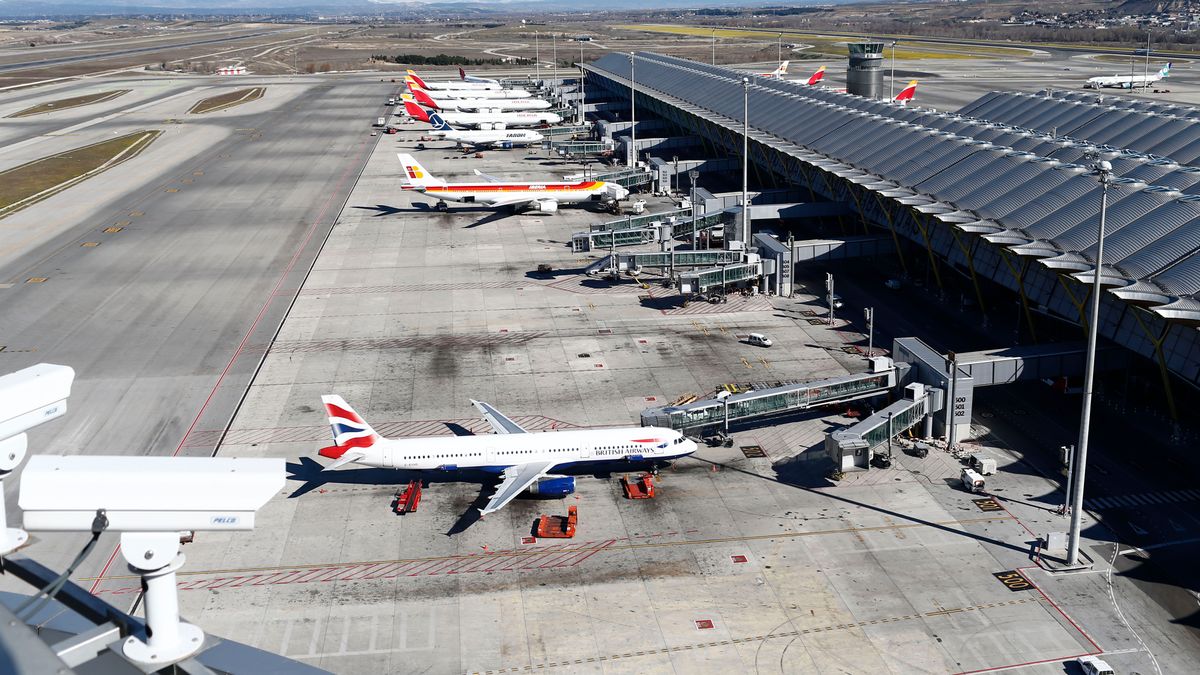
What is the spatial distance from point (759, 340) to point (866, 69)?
84.3 meters

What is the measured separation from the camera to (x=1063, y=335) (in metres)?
67.9

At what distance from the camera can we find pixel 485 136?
16750 centimetres

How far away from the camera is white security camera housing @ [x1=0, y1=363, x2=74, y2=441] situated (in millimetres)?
12188

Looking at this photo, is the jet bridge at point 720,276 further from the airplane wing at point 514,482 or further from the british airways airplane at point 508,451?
the airplane wing at point 514,482

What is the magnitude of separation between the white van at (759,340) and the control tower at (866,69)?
8258 cm

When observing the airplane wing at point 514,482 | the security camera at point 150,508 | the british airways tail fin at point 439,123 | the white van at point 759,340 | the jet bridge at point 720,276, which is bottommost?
the airplane wing at point 514,482

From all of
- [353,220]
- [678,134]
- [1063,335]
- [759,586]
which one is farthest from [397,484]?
[678,134]

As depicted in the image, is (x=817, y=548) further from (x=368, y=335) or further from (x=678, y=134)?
(x=678, y=134)

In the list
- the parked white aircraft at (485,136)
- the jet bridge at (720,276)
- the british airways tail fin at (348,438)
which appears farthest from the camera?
the parked white aircraft at (485,136)

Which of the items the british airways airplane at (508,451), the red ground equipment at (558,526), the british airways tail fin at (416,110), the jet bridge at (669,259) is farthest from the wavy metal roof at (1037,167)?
the british airways tail fin at (416,110)

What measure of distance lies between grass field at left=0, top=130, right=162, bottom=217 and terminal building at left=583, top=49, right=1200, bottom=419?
79.9 meters

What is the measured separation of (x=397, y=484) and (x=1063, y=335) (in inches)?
1802

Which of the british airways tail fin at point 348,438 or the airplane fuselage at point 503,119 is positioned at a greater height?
the airplane fuselage at point 503,119

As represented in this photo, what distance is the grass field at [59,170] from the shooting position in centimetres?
12725
